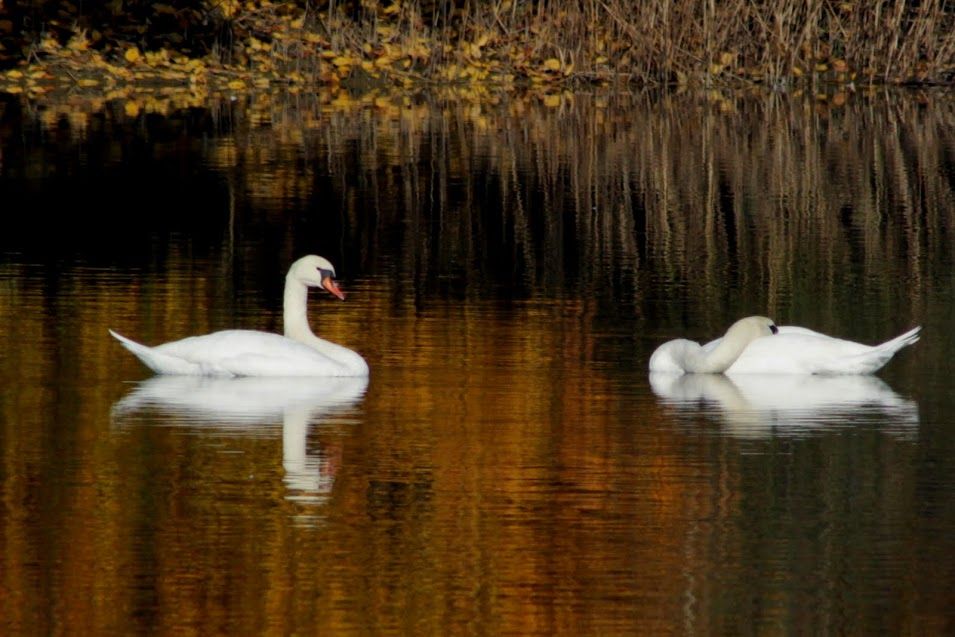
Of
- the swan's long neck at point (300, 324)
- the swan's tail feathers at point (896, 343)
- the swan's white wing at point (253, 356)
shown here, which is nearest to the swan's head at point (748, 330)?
the swan's tail feathers at point (896, 343)

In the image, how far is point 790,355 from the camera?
13.0 m

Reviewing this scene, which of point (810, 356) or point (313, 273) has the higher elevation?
point (313, 273)

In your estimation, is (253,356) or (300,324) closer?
(253,356)

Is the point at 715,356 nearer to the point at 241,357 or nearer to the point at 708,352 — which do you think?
the point at 708,352

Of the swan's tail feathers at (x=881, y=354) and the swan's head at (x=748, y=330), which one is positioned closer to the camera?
the swan's tail feathers at (x=881, y=354)

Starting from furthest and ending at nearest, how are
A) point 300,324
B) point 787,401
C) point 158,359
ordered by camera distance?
point 300,324, point 158,359, point 787,401

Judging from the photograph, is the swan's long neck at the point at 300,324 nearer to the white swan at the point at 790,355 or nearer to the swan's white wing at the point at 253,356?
the swan's white wing at the point at 253,356

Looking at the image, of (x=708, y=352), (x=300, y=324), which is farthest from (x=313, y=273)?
(x=708, y=352)

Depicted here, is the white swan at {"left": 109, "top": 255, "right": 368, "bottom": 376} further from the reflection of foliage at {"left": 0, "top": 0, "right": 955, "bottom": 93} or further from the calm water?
the reflection of foliage at {"left": 0, "top": 0, "right": 955, "bottom": 93}

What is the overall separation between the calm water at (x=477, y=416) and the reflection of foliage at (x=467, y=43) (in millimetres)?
10798

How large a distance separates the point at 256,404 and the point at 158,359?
3.32 ft

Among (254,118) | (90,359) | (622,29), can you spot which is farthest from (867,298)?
(622,29)

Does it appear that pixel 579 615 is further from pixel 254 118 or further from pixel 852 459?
pixel 254 118

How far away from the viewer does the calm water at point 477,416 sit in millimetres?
8016
